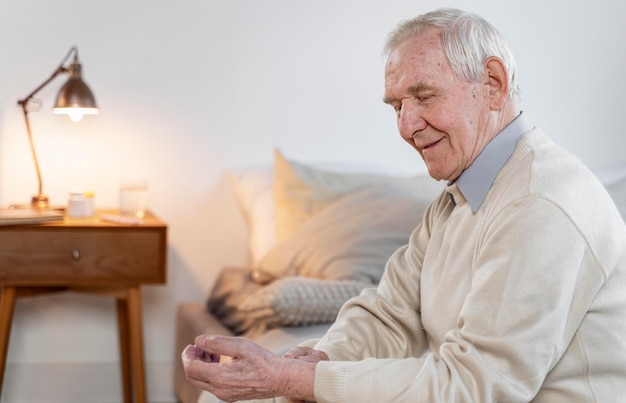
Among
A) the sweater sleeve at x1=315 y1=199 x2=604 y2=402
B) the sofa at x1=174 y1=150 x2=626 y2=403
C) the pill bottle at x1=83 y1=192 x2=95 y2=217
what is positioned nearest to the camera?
the sweater sleeve at x1=315 y1=199 x2=604 y2=402

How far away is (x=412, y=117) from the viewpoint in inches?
57.1

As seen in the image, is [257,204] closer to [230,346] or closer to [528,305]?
[230,346]

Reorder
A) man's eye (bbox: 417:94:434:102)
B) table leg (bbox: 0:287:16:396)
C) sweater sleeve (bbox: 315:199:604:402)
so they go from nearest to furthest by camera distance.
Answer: sweater sleeve (bbox: 315:199:604:402), man's eye (bbox: 417:94:434:102), table leg (bbox: 0:287:16:396)

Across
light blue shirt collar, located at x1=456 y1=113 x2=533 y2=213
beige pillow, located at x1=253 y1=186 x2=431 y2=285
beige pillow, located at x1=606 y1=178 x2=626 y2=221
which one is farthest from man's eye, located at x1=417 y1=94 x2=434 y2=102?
beige pillow, located at x1=253 y1=186 x2=431 y2=285

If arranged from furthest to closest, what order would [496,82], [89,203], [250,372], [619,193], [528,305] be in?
[89,203]
[619,193]
[496,82]
[250,372]
[528,305]

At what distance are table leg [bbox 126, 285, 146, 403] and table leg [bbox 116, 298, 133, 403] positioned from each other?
0.17 meters

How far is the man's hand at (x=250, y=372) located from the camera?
1.32 m

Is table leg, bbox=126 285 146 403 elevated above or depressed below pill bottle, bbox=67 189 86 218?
below

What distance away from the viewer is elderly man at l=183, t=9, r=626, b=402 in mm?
1223

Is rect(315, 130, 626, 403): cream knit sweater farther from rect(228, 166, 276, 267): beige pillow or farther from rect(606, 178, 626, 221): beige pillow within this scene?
rect(228, 166, 276, 267): beige pillow

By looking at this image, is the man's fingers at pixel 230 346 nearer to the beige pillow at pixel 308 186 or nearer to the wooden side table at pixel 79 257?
the wooden side table at pixel 79 257

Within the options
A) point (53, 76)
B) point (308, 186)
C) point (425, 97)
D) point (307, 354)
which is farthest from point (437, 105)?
point (53, 76)

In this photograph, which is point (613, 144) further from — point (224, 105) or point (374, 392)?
point (374, 392)

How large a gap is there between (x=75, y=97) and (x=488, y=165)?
64.1 inches
